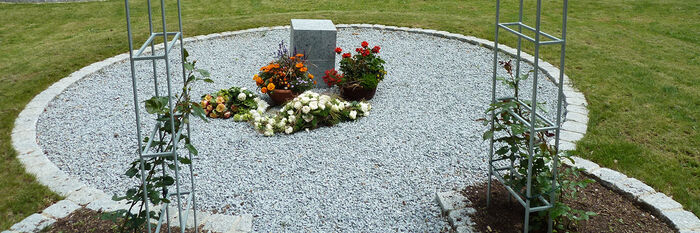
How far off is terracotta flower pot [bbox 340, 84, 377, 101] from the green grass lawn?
2.32 meters

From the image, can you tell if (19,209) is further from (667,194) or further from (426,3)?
(426,3)

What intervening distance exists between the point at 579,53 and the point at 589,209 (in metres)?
5.05

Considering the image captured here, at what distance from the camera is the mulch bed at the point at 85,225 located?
12.6 feet

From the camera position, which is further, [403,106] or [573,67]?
[573,67]

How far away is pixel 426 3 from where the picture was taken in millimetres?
13078

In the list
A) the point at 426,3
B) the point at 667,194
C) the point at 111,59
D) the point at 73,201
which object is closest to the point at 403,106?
the point at 667,194

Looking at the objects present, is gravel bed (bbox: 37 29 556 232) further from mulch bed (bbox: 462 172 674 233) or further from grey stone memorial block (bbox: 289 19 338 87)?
grey stone memorial block (bbox: 289 19 338 87)

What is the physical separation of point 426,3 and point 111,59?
717cm

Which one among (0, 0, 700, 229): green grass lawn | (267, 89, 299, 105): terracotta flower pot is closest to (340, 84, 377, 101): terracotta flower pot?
(267, 89, 299, 105): terracotta flower pot

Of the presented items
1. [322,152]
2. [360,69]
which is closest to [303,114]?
[322,152]

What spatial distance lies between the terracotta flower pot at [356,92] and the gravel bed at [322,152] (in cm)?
14

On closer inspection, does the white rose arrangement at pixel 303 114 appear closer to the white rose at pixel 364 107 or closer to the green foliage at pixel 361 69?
the white rose at pixel 364 107

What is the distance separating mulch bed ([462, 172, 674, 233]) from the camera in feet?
12.9

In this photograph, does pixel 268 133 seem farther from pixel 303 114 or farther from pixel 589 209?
pixel 589 209
